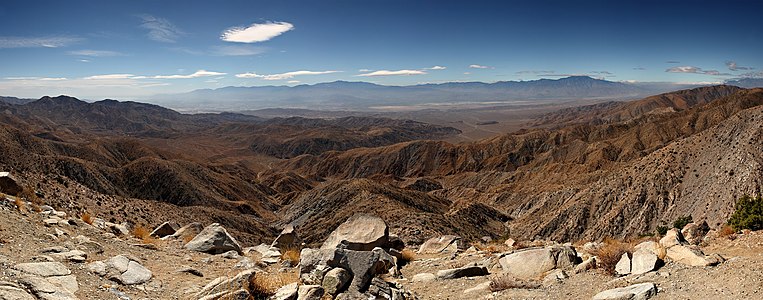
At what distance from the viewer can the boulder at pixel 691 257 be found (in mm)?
8592

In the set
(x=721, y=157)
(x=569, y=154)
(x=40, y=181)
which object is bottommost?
(x=569, y=154)

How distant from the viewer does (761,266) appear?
8.03 meters

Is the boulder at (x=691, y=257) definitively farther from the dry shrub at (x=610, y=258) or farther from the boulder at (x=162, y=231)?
the boulder at (x=162, y=231)

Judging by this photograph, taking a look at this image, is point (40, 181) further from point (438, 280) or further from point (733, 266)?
point (733, 266)

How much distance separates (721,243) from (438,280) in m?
7.08

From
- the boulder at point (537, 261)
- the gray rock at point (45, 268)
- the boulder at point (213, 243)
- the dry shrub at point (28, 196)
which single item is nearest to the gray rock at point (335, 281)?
the boulder at point (537, 261)

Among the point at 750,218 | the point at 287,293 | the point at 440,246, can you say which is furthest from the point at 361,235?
the point at 750,218

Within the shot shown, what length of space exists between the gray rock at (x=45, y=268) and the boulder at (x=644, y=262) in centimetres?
1089

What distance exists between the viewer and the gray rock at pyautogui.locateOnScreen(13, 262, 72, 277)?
25.0 feet

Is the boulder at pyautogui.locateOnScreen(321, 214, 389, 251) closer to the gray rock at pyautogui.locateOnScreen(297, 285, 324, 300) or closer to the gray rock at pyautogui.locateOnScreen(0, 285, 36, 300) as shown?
the gray rock at pyautogui.locateOnScreen(297, 285, 324, 300)

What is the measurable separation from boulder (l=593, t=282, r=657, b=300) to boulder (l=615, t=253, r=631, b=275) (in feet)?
2.72

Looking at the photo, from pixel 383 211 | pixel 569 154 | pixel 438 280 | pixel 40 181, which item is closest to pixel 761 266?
pixel 438 280

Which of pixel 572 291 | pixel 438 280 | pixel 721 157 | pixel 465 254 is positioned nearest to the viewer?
pixel 572 291

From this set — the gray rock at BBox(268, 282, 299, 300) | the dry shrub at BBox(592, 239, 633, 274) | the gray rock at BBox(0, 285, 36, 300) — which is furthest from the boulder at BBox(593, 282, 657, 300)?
the gray rock at BBox(0, 285, 36, 300)
